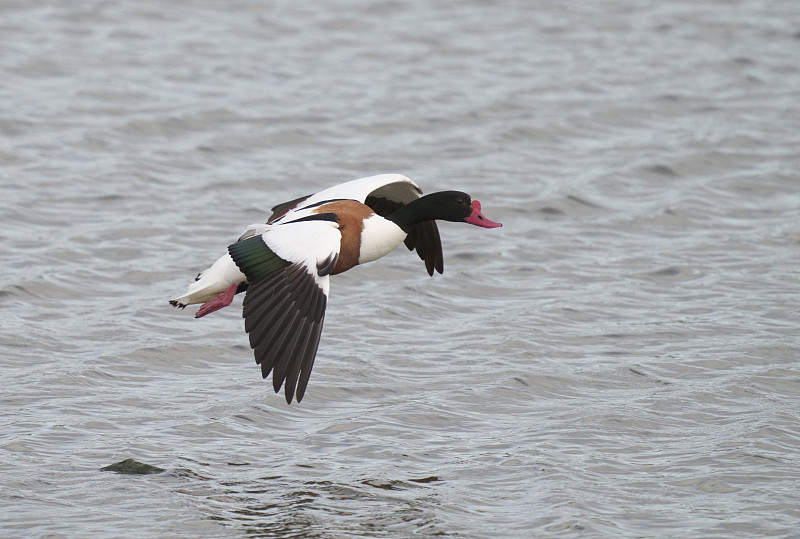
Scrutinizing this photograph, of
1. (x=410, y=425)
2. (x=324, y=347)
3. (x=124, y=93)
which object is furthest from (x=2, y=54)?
(x=410, y=425)

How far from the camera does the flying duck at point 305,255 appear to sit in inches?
284

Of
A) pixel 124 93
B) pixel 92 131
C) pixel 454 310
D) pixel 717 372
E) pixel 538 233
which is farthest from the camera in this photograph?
pixel 124 93

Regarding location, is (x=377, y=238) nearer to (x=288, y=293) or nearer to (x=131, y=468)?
(x=288, y=293)

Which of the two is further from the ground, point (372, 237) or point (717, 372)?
point (372, 237)

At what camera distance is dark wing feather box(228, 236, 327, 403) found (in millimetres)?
7102

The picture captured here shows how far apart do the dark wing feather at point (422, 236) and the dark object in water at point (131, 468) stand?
115 inches

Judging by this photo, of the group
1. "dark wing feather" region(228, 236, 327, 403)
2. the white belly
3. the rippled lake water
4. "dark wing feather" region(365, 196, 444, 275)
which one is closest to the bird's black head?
the white belly

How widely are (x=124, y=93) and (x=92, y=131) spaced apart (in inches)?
61.0

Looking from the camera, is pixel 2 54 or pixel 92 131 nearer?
pixel 92 131

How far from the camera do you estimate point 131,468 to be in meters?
7.38

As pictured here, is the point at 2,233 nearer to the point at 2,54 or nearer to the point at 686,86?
the point at 2,54

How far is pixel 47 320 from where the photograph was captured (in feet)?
32.7

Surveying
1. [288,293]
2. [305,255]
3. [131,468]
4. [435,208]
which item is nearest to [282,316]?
[288,293]

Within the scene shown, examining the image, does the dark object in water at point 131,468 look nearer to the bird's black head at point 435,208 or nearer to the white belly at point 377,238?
the white belly at point 377,238
